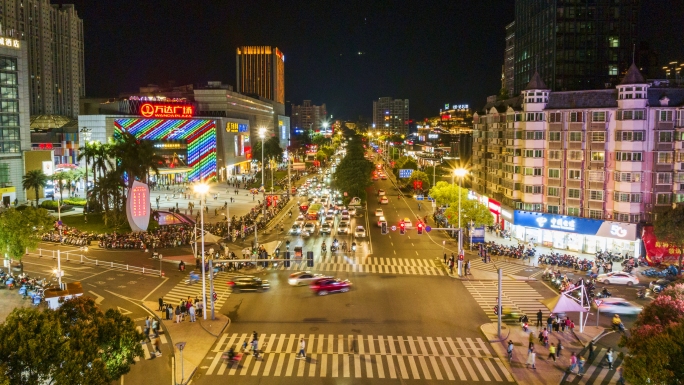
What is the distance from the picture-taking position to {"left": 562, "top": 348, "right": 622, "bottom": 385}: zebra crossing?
27859 millimetres

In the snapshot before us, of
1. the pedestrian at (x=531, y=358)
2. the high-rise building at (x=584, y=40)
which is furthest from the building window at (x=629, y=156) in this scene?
the pedestrian at (x=531, y=358)

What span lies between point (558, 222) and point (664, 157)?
12.5 metres

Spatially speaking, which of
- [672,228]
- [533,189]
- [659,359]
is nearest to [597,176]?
[533,189]

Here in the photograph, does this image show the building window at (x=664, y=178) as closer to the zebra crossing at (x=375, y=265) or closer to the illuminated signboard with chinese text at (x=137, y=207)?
the zebra crossing at (x=375, y=265)

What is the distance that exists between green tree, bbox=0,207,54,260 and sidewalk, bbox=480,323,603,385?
126 feet

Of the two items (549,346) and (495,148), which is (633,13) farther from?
(549,346)

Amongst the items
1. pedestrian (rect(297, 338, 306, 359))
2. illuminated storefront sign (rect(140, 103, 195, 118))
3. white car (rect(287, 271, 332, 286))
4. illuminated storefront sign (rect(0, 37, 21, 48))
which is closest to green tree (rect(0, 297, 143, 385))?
pedestrian (rect(297, 338, 306, 359))

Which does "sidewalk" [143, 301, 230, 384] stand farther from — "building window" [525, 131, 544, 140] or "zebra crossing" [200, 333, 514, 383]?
"building window" [525, 131, 544, 140]

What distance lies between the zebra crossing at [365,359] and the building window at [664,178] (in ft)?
116

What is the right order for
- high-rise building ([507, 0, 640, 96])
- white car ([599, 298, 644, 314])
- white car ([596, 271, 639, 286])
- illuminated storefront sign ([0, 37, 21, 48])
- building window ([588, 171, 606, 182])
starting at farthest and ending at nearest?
1. illuminated storefront sign ([0, 37, 21, 48])
2. high-rise building ([507, 0, 640, 96])
3. building window ([588, 171, 606, 182])
4. white car ([596, 271, 639, 286])
5. white car ([599, 298, 644, 314])

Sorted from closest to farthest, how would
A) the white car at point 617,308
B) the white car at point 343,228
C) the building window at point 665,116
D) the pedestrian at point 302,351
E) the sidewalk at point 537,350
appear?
1. the sidewalk at point 537,350
2. the pedestrian at point 302,351
3. the white car at point 617,308
4. the building window at point 665,116
5. the white car at point 343,228

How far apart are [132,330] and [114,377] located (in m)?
1.90

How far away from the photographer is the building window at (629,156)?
56.6 meters

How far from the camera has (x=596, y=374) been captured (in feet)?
94.7
